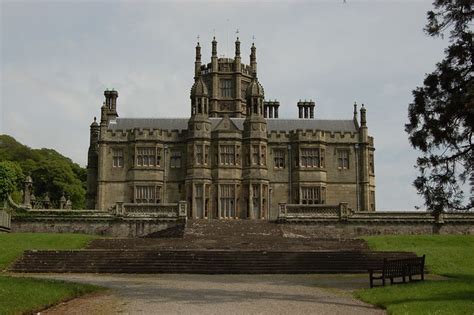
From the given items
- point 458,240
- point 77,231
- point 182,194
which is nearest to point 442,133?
point 458,240

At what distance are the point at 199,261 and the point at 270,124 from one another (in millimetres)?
28197

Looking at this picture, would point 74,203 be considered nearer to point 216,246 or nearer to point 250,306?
point 216,246

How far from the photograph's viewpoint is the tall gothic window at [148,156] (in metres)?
50.8

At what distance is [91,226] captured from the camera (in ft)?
143

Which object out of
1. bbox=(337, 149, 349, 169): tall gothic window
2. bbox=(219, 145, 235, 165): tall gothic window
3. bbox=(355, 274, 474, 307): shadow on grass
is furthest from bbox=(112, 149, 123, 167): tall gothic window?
bbox=(355, 274, 474, 307): shadow on grass

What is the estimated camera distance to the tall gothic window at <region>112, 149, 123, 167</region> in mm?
51156

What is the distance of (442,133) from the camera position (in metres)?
17.9

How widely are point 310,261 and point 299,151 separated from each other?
23.4 metres

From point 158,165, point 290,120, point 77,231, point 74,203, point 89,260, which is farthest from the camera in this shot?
point 74,203

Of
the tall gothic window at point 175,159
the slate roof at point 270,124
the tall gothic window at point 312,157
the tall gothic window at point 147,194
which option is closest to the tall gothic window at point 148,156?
the tall gothic window at point 175,159

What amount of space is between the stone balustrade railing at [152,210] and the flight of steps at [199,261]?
45.5 ft

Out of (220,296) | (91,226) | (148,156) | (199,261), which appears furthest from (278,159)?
(220,296)

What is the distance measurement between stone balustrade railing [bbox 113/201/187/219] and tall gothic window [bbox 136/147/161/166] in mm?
7028

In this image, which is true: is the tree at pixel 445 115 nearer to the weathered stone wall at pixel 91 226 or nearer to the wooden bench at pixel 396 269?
the wooden bench at pixel 396 269
